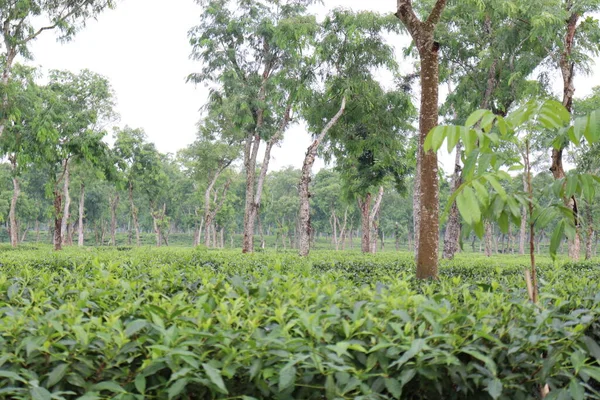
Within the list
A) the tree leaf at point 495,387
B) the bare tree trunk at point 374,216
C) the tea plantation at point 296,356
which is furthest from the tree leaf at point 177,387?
the bare tree trunk at point 374,216

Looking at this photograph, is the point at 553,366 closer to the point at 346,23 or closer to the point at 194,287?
the point at 194,287

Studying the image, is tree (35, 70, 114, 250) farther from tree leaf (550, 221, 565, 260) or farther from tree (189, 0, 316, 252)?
tree leaf (550, 221, 565, 260)

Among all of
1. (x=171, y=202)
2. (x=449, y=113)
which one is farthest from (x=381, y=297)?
(x=171, y=202)

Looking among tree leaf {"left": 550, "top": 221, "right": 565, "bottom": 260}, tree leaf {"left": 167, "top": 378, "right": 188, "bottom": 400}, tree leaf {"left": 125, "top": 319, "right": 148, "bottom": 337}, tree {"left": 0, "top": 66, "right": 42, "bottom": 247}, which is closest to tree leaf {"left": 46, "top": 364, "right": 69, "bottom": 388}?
tree leaf {"left": 125, "top": 319, "right": 148, "bottom": 337}

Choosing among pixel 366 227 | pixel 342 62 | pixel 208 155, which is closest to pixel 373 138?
pixel 342 62

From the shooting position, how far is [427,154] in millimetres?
5121

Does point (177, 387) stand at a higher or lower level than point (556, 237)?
lower

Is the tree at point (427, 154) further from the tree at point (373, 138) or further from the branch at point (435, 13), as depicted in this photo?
the tree at point (373, 138)

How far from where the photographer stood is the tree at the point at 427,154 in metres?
5.16

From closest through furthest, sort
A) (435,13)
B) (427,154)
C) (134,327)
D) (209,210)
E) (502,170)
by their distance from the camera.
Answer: (134,327)
(502,170)
(427,154)
(435,13)
(209,210)

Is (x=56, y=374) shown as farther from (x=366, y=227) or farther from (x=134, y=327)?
(x=366, y=227)

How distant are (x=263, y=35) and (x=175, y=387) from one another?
60.7 feet

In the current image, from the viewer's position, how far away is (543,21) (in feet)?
36.8

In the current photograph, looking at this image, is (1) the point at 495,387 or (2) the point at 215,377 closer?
(2) the point at 215,377
